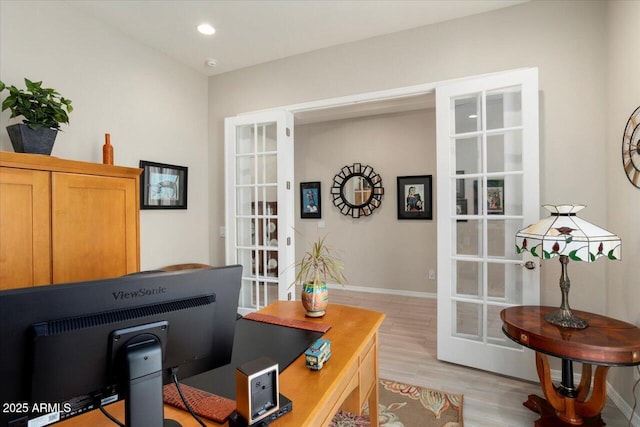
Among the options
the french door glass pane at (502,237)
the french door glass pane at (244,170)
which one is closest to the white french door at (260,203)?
the french door glass pane at (244,170)

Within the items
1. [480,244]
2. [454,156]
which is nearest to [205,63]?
[454,156]

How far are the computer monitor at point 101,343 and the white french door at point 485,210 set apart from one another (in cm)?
231

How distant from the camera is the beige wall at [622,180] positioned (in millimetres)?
1914

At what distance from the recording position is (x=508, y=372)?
244 centimetres

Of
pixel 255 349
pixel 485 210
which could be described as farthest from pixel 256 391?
pixel 485 210

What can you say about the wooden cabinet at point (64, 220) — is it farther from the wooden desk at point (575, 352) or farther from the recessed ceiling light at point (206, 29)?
the wooden desk at point (575, 352)

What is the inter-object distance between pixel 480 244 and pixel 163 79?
3.47 m

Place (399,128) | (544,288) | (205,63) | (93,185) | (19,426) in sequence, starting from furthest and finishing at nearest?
(399,128), (205,63), (544,288), (93,185), (19,426)

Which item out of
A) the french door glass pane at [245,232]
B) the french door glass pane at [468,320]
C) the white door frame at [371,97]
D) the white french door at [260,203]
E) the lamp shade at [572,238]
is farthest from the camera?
the french door glass pane at [245,232]

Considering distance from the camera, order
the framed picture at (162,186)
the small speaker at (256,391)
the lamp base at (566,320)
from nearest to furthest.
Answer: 1. the small speaker at (256,391)
2. the lamp base at (566,320)
3. the framed picture at (162,186)

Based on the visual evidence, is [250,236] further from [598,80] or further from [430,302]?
[598,80]

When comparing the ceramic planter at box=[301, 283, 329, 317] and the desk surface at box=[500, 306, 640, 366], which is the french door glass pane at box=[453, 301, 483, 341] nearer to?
the desk surface at box=[500, 306, 640, 366]

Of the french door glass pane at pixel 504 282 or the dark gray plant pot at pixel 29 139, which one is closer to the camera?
the dark gray plant pot at pixel 29 139

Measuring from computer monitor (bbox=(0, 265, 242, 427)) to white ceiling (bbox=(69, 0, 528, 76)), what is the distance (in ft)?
8.35
